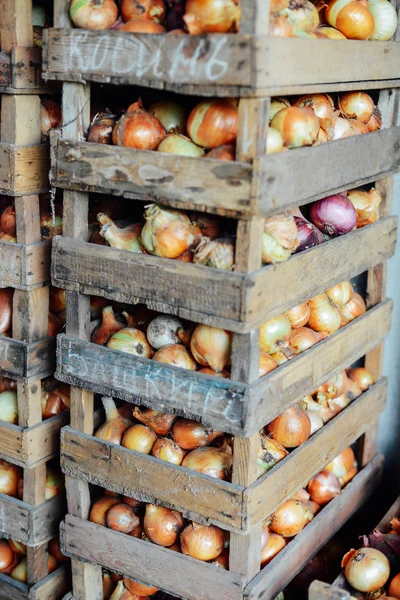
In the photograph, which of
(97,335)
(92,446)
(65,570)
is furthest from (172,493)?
(65,570)

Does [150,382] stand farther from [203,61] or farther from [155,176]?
[203,61]

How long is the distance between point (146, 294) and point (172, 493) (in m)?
0.64

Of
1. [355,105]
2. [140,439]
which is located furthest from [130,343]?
[355,105]

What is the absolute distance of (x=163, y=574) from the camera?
2439mm

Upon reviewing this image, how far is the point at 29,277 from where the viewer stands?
8.20 ft

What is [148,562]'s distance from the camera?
2.47 meters

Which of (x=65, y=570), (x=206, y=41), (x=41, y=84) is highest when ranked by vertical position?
(x=206, y=41)

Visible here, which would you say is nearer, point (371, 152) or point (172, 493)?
point (172, 493)

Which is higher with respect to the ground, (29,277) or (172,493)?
(29,277)

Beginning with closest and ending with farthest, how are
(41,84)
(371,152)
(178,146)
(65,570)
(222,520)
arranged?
(178,146) → (222,520) → (41,84) → (371,152) → (65,570)

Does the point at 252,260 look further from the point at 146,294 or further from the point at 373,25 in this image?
the point at 373,25

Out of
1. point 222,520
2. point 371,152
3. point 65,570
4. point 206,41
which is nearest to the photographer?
point 206,41

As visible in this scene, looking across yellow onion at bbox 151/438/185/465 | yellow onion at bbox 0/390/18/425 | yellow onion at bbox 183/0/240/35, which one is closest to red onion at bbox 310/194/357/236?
yellow onion at bbox 183/0/240/35

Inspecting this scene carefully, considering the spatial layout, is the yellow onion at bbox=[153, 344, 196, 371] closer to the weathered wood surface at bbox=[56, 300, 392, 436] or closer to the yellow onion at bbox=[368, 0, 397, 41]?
the weathered wood surface at bbox=[56, 300, 392, 436]
